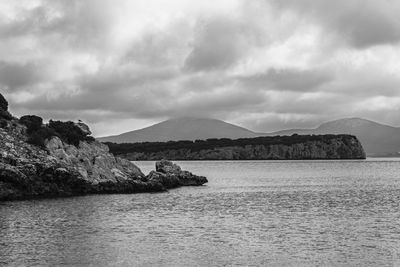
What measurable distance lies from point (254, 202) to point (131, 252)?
39537 millimetres

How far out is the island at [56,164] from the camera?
71750 millimetres

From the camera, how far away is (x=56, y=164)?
7625 cm

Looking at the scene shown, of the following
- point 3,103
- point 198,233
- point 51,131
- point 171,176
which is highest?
point 3,103

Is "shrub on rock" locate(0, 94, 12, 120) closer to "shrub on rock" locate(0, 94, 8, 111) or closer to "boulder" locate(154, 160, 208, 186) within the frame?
"shrub on rock" locate(0, 94, 8, 111)

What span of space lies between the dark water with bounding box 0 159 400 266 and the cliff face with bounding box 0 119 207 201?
5.70 metres

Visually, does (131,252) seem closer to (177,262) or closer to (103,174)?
(177,262)

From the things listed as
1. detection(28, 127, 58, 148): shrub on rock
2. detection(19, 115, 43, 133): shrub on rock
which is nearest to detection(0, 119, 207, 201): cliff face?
detection(28, 127, 58, 148): shrub on rock

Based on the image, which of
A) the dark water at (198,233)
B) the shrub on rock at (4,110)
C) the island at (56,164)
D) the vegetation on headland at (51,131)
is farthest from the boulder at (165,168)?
the shrub on rock at (4,110)

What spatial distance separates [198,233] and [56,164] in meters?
37.3

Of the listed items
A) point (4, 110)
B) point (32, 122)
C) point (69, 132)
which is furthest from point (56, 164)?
point (4, 110)

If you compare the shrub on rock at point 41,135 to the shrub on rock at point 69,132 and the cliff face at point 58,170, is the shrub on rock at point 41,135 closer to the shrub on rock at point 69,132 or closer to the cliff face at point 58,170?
the cliff face at point 58,170

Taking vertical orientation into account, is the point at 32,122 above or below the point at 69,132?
above

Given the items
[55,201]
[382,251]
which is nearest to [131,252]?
[382,251]

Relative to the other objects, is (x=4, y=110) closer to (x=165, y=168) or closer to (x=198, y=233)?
(x=165, y=168)
